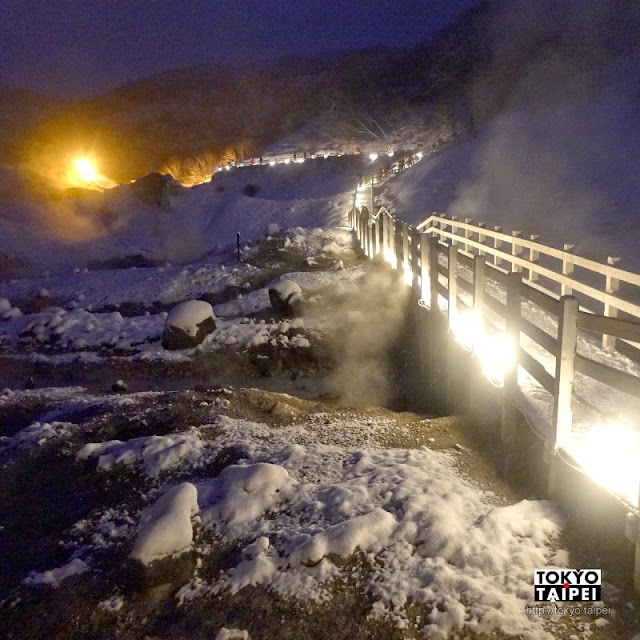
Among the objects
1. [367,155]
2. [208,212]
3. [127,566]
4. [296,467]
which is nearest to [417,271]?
[296,467]

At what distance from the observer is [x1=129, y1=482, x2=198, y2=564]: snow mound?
4074 millimetres

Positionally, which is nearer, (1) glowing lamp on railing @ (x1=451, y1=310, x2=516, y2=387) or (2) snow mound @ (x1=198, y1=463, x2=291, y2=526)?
(2) snow mound @ (x1=198, y1=463, x2=291, y2=526)

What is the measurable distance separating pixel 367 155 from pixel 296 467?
5234 centimetres

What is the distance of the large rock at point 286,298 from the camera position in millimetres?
14164

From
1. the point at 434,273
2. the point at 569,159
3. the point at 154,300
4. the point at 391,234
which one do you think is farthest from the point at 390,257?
the point at 569,159

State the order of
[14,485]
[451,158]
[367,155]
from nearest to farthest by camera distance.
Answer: [14,485]
[451,158]
[367,155]

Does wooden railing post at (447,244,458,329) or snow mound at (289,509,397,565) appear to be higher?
wooden railing post at (447,244,458,329)

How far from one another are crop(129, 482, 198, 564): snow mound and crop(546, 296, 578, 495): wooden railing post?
9.86ft

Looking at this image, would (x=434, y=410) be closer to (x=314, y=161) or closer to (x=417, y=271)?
(x=417, y=271)

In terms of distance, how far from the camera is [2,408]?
888 cm

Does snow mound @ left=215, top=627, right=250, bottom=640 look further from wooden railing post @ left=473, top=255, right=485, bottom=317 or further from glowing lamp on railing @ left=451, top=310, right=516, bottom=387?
wooden railing post @ left=473, top=255, right=485, bottom=317

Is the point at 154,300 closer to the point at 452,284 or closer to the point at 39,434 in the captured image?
the point at 39,434

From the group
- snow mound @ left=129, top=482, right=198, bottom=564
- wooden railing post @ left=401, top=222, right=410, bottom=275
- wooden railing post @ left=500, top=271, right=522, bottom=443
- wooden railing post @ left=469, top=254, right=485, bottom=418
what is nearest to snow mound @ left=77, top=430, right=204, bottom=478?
snow mound @ left=129, top=482, right=198, bottom=564

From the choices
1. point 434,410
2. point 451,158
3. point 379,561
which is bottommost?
point 434,410
